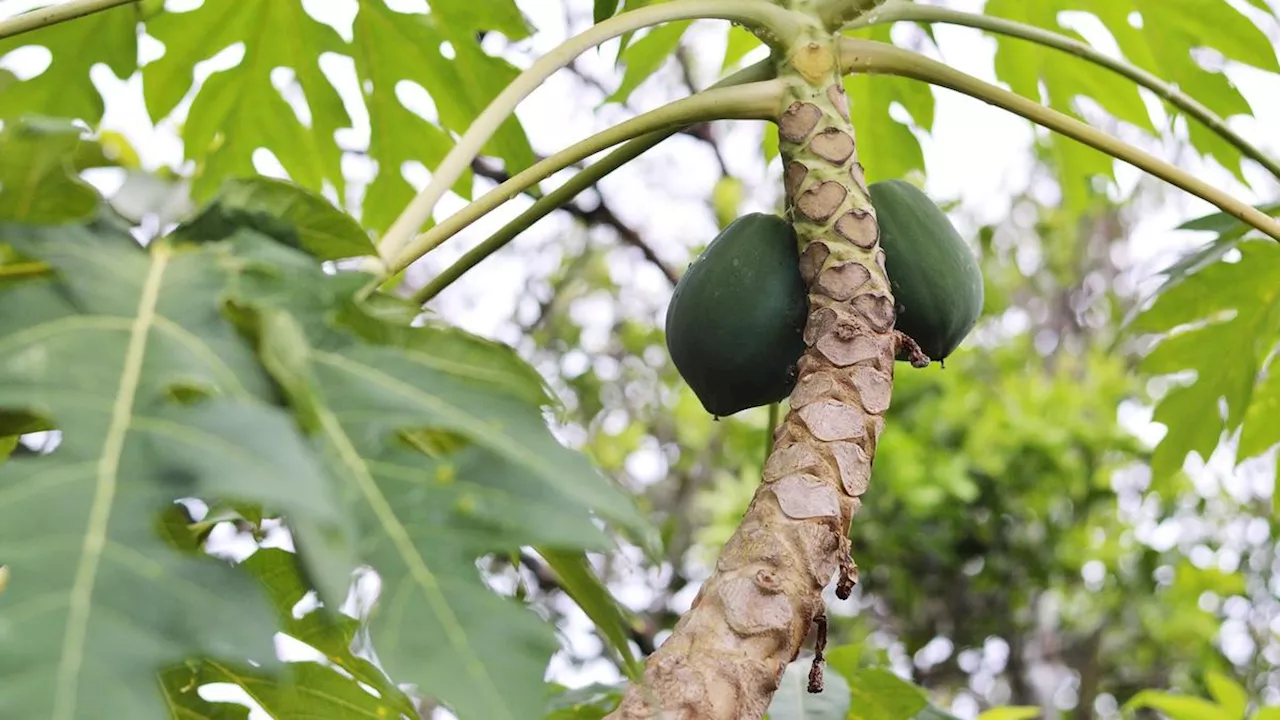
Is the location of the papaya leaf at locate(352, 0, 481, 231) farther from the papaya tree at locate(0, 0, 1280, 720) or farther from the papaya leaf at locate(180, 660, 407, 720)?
the papaya leaf at locate(180, 660, 407, 720)

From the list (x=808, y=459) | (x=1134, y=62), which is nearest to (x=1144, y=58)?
(x=1134, y=62)

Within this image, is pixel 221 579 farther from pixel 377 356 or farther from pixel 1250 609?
pixel 1250 609

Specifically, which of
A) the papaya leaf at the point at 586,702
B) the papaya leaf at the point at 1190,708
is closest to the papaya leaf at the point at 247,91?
the papaya leaf at the point at 586,702

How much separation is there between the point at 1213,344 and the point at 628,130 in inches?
48.0

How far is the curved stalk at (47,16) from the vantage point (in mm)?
1097

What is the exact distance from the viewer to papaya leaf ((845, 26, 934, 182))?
2.02m

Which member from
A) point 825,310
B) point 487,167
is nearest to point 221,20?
point 487,167

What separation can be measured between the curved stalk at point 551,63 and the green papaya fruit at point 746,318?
8.2 inches

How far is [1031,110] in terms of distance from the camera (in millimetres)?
1321

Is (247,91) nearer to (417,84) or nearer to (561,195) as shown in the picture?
(417,84)

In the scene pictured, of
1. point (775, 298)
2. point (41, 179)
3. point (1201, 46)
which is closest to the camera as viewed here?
point (41, 179)

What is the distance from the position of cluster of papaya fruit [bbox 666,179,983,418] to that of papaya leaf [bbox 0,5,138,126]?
1.06 m

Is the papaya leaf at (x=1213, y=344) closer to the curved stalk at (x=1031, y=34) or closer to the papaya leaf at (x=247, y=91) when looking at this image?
the curved stalk at (x=1031, y=34)

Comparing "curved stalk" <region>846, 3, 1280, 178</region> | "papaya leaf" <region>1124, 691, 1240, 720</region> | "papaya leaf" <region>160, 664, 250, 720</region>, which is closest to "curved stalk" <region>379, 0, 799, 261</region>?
"curved stalk" <region>846, 3, 1280, 178</region>
